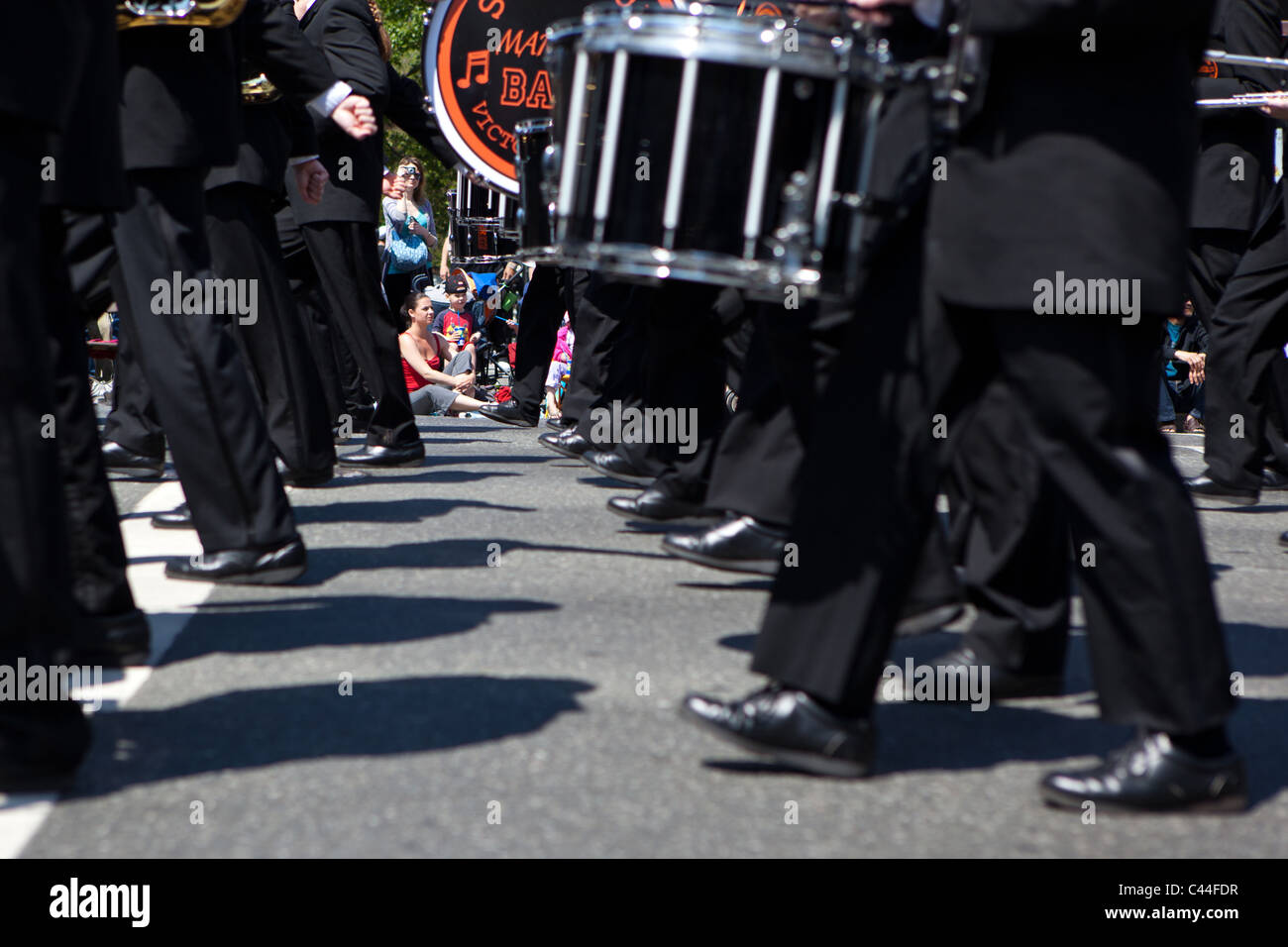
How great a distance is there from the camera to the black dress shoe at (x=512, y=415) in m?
10.7

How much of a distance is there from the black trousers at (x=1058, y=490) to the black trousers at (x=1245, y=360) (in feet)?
14.5

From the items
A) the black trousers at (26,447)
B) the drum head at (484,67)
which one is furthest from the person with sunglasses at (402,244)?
the black trousers at (26,447)

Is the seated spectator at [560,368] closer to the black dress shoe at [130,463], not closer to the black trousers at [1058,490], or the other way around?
the black dress shoe at [130,463]

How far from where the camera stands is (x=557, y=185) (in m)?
3.16

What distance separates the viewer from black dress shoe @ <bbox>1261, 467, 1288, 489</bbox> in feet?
25.5

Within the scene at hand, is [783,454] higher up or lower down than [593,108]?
lower down

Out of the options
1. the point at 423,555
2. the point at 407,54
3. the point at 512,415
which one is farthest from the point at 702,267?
the point at 407,54

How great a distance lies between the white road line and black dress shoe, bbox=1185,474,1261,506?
13.4ft

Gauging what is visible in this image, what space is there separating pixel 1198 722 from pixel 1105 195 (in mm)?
874

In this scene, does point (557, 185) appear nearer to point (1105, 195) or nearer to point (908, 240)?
point (908, 240)

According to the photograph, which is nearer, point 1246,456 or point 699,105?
point 699,105

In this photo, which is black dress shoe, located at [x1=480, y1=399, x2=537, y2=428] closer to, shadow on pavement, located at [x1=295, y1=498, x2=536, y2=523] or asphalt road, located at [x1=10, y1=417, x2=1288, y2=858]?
shadow on pavement, located at [x1=295, y1=498, x2=536, y2=523]

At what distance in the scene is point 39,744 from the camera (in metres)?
2.68

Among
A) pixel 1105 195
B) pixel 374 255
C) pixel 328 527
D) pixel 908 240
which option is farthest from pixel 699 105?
pixel 374 255
